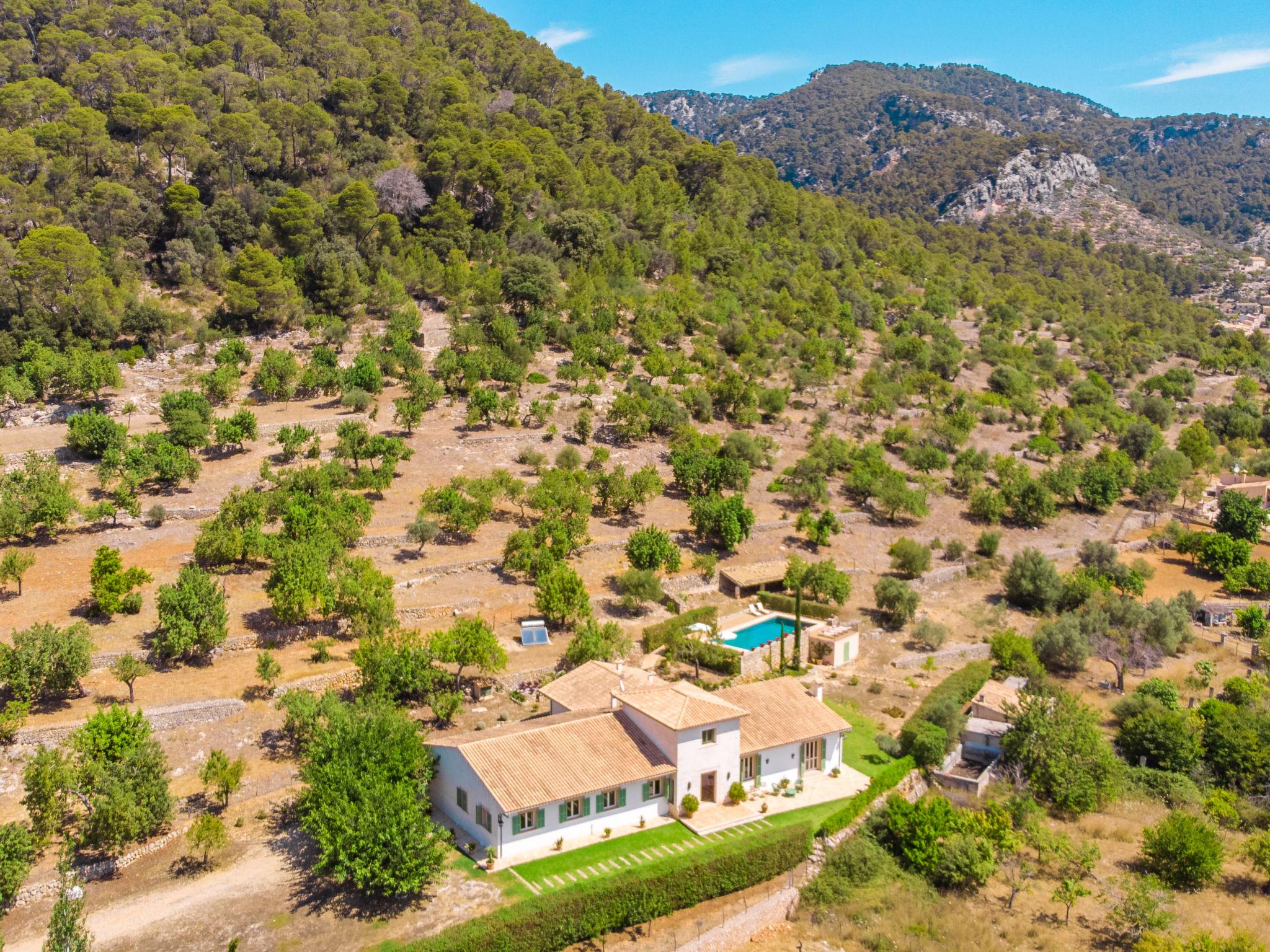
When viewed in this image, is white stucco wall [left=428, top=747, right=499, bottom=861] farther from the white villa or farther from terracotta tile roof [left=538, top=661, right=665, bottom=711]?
terracotta tile roof [left=538, top=661, right=665, bottom=711]

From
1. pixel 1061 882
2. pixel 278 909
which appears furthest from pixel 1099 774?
pixel 278 909

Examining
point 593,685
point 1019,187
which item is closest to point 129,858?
point 593,685

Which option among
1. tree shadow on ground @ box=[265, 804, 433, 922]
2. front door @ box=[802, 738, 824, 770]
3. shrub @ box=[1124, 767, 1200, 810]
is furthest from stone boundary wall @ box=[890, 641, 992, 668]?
tree shadow on ground @ box=[265, 804, 433, 922]

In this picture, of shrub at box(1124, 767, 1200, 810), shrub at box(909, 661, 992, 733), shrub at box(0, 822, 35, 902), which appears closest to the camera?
shrub at box(0, 822, 35, 902)

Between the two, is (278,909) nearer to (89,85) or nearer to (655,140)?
(89,85)

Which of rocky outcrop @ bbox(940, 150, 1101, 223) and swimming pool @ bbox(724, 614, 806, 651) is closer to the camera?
swimming pool @ bbox(724, 614, 806, 651)

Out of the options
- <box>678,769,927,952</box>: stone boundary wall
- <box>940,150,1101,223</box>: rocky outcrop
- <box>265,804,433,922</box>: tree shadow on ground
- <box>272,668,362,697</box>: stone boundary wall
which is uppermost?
<box>940,150,1101,223</box>: rocky outcrop

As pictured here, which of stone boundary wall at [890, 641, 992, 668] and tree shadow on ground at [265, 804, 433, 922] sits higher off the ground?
tree shadow on ground at [265, 804, 433, 922]

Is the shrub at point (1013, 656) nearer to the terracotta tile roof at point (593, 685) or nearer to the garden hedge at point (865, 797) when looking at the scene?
the garden hedge at point (865, 797)
